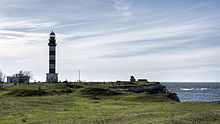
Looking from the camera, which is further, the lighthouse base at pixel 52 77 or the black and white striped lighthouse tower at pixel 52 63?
the lighthouse base at pixel 52 77

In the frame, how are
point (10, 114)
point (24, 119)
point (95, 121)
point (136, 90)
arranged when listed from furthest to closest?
point (136, 90) → point (10, 114) → point (24, 119) → point (95, 121)

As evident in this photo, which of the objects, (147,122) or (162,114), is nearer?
(147,122)

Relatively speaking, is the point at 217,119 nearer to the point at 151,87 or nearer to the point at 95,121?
the point at 95,121

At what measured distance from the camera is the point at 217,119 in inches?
1184

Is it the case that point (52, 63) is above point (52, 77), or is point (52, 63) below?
above

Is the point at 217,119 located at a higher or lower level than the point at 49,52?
lower

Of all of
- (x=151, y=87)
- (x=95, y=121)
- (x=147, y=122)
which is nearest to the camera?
(x=147, y=122)

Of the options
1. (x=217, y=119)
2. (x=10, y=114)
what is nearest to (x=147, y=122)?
(x=217, y=119)

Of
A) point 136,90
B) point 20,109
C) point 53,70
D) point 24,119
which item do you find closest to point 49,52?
point 53,70

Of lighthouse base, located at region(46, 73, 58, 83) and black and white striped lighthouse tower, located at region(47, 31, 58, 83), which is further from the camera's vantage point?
lighthouse base, located at region(46, 73, 58, 83)

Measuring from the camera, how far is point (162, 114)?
33.7m

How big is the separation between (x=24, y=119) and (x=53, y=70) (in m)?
84.1

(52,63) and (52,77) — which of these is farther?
(52,77)

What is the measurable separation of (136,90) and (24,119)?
252 feet
